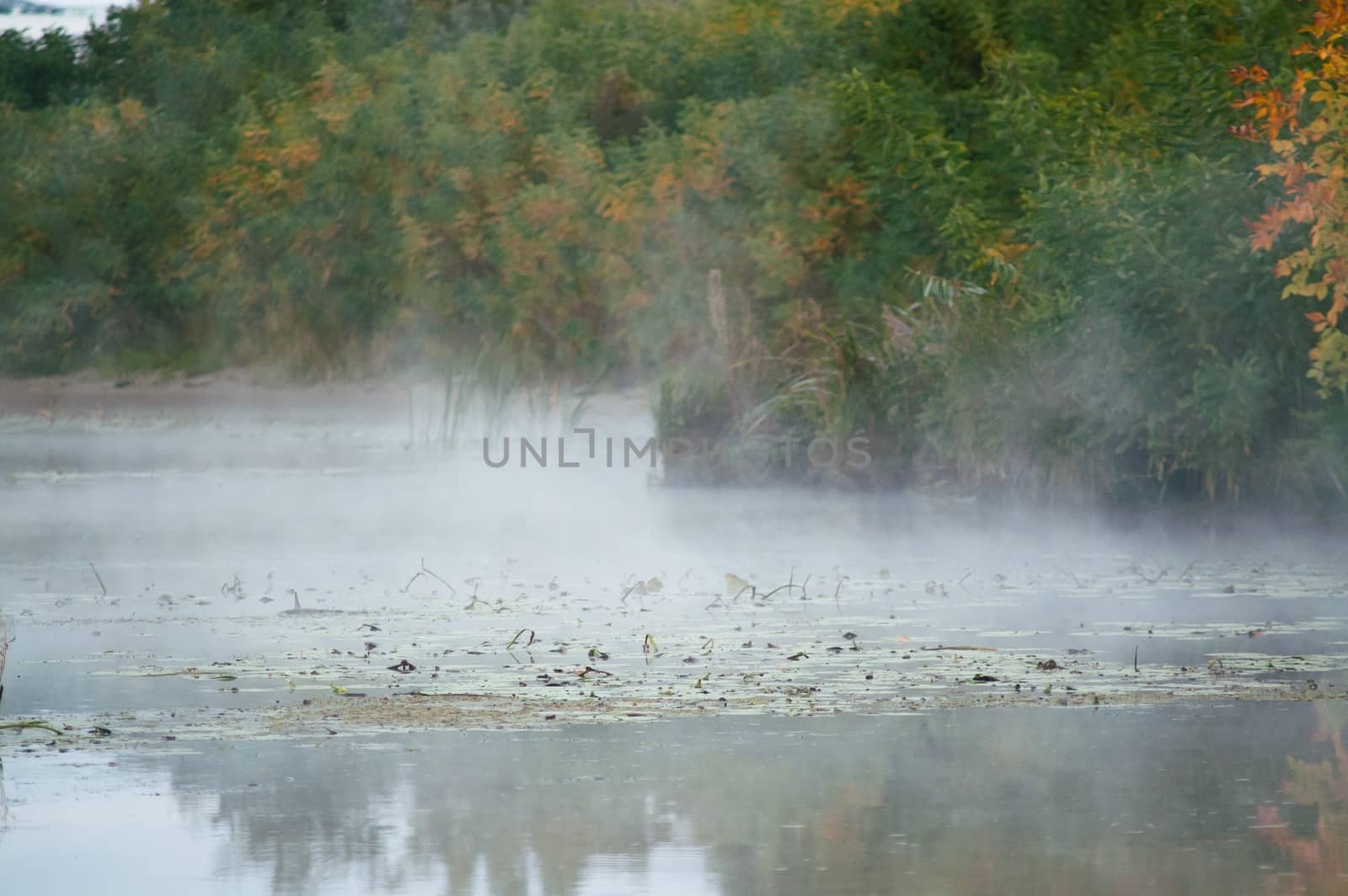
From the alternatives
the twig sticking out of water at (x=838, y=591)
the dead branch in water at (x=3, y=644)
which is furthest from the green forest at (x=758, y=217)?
the dead branch in water at (x=3, y=644)

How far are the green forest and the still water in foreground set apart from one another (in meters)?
7.79

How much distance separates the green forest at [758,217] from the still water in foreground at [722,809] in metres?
7.79

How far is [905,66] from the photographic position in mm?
33281

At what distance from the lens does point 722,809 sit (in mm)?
6828

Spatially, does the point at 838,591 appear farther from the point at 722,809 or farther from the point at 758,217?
the point at 758,217

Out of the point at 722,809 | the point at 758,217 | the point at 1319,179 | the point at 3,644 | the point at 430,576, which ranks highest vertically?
the point at 1319,179

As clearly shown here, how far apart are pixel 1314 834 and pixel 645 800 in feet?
6.05

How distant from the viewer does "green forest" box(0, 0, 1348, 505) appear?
55.7ft

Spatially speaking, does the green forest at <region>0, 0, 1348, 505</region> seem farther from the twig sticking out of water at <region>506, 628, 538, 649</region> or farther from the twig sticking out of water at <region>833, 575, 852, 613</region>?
the twig sticking out of water at <region>506, 628, 538, 649</region>

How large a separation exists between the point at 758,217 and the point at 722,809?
2777cm

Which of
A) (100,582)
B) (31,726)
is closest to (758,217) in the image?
(100,582)

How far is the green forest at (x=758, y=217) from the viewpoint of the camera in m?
17.0

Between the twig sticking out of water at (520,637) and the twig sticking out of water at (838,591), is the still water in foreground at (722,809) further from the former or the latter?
the twig sticking out of water at (838,591)

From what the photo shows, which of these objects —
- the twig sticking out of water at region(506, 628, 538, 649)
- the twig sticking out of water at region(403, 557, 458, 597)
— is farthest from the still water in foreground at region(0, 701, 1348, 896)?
the twig sticking out of water at region(403, 557, 458, 597)
